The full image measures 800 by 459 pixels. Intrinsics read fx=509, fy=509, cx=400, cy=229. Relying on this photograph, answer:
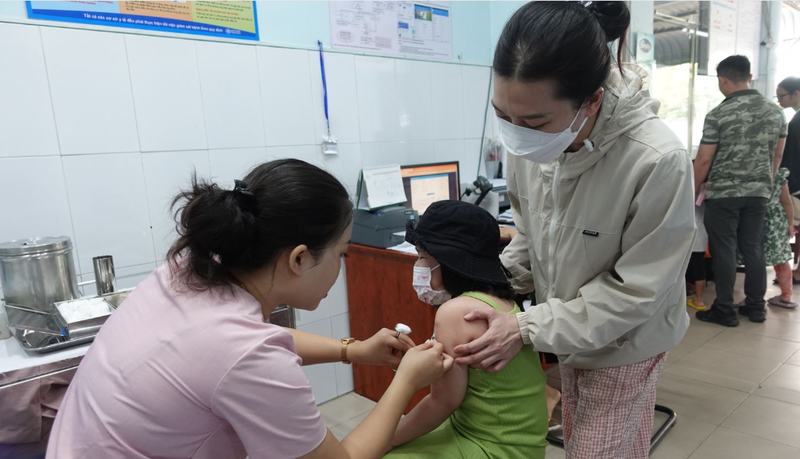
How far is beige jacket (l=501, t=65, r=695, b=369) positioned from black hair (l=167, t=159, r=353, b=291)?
0.53 metres

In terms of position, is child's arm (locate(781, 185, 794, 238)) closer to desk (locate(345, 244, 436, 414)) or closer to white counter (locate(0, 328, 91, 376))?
desk (locate(345, 244, 436, 414))

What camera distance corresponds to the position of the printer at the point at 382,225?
2.47m

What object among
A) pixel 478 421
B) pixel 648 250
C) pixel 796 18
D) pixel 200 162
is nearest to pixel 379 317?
pixel 200 162

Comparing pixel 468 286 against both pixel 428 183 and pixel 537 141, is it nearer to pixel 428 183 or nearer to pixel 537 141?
pixel 537 141

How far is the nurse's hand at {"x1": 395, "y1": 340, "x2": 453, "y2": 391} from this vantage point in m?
1.05

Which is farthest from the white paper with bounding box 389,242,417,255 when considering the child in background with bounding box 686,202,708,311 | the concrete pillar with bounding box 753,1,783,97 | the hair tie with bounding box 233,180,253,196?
the concrete pillar with bounding box 753,1,783,97

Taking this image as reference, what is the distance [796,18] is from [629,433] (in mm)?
7533

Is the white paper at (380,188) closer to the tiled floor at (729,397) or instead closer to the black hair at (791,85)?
the tiled floor at (729,397)

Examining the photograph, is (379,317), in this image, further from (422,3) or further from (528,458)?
(422,3)

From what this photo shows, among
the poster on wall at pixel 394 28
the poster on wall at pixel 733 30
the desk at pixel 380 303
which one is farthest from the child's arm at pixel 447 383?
the poster on wall at pixel 733 30

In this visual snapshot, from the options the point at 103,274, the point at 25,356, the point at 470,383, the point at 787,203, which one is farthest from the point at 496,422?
the point at 787,203

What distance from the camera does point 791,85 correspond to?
4.04 m

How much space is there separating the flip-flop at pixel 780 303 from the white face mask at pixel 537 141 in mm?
3707

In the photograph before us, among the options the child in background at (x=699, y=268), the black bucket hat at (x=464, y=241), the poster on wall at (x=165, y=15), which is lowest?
the child in background at (x=699, y=268)
